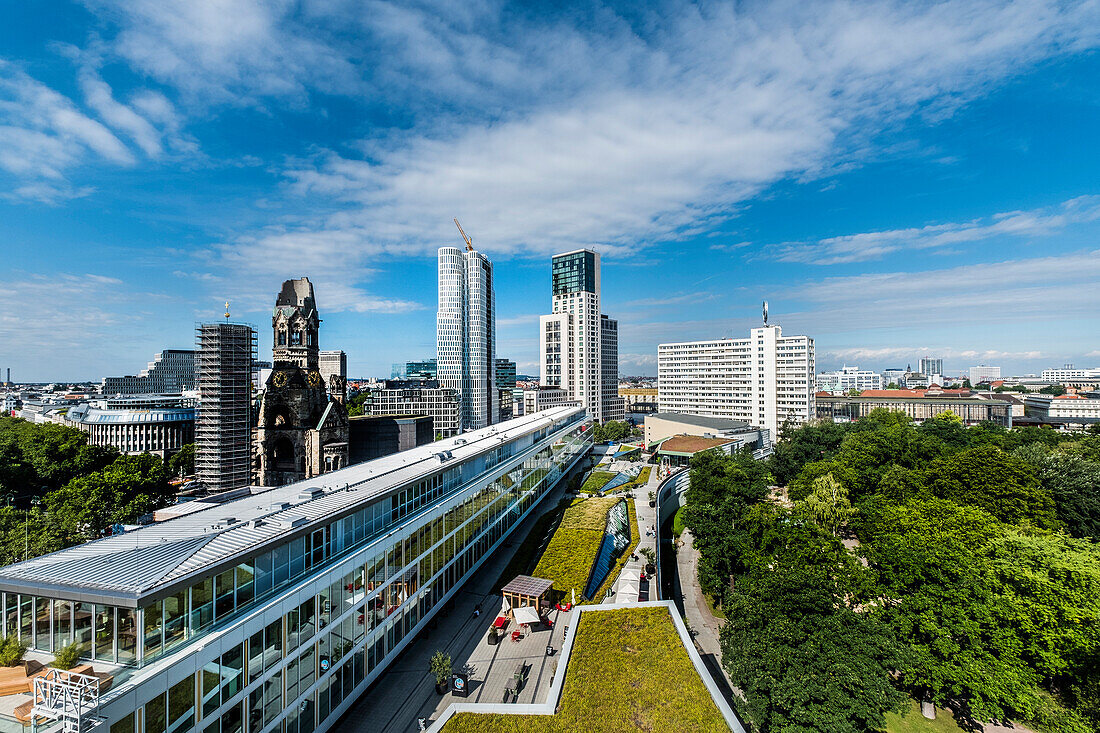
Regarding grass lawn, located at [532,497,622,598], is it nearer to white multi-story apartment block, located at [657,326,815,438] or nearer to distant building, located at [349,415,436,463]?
distant building, located at [349,415,436,463]

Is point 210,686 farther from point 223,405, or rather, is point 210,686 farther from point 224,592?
point 223,405

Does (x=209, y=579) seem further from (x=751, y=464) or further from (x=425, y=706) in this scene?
(x=751, y=464)

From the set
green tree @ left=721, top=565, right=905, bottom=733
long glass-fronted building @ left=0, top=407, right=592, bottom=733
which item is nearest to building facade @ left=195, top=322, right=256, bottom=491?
long glass-fronted building @ left=0, top=407, right=592, bottom=733

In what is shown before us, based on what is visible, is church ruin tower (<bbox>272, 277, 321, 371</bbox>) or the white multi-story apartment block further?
the white multi-story apartment block

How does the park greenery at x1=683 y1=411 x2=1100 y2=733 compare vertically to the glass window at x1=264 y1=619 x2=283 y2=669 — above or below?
below

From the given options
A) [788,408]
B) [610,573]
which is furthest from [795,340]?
[610,573]

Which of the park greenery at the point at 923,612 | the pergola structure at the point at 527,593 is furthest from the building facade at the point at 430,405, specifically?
the park greenery at the point at 923,612
